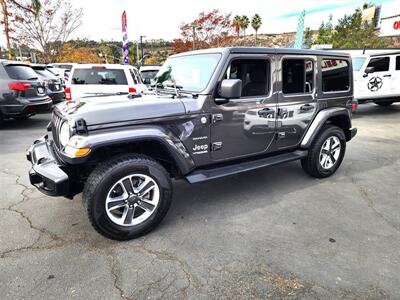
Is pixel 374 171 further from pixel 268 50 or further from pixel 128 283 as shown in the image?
pixel 128 283

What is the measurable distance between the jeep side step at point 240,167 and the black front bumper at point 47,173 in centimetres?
122

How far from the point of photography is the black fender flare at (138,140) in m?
2.57

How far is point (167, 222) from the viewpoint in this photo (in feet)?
10.8

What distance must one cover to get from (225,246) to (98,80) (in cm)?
634

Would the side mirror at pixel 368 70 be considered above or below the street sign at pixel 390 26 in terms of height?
below

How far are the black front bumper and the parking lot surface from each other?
54 cm

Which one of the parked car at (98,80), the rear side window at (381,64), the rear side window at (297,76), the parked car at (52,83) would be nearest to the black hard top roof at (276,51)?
the rear side window at (297,76)

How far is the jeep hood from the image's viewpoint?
265 centimetres

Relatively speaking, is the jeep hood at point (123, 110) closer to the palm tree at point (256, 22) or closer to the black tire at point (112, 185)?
the black tire at point (112, 185)

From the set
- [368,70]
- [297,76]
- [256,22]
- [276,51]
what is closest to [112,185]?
[276,51]

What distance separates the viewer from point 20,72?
767 cm

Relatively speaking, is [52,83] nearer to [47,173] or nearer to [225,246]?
[47,173]

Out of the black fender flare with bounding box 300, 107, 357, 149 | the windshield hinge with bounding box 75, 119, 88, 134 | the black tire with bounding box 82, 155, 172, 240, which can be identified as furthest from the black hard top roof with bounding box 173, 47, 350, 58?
the windshield hinge with bounding box 75, 119, 88, 134

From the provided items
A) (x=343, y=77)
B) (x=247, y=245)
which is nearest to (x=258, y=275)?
(x=247, y=245)
